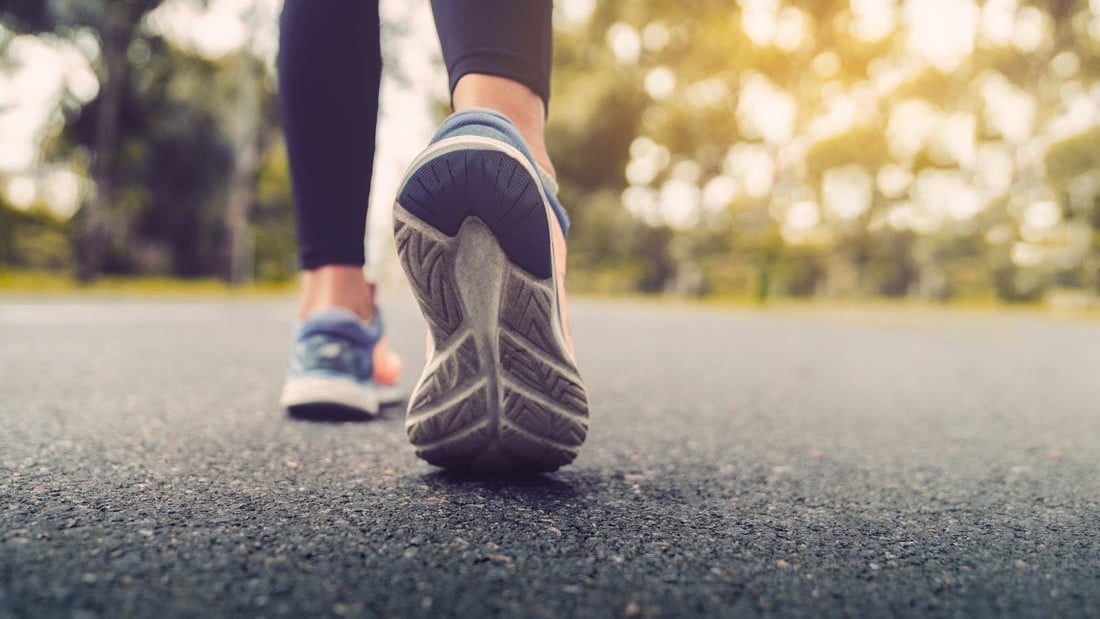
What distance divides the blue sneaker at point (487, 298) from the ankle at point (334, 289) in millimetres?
505

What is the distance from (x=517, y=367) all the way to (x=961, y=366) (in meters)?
2.72

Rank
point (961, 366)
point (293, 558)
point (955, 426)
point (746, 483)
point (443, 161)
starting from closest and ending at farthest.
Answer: point (293, 558), point (443, 161), point (746, 483), point (955, 426), point (961, 366)

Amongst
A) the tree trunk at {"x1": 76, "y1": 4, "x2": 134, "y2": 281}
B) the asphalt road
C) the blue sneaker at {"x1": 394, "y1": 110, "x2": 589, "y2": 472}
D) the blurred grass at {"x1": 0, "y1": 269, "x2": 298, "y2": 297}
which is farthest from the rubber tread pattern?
the tree trunk at {"x1": 76, "y1": 4, "x2": 134, "y2": 281}

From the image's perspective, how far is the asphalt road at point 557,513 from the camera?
0.55 meters

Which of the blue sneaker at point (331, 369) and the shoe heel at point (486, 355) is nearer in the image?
the shoe heel at point (486, 355)

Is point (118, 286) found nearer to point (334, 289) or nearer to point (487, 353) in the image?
point (334, 289)

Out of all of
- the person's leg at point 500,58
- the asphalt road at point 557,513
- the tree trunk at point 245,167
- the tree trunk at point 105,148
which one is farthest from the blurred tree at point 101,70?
the person's leg at point 500,58

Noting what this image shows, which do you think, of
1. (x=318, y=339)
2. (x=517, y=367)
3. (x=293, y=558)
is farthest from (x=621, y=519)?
(x=318, y=339)

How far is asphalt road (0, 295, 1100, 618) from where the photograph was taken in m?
0.55

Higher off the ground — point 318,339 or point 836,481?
point 318,339

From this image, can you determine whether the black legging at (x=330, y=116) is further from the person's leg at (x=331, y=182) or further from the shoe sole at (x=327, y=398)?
the shoe sole at (x=327, y=398)

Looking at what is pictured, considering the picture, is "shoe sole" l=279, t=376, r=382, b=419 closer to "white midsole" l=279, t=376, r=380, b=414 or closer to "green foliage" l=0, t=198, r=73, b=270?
"white midsole" l=279, t=376, r=380, b=414

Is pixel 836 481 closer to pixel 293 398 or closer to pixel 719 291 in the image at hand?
pixel 293 398

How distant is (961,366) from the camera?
2977mm
